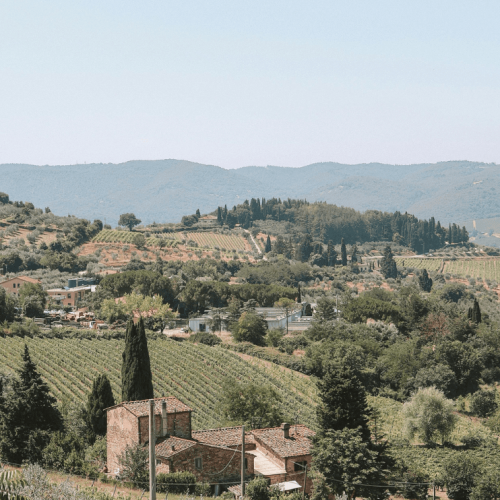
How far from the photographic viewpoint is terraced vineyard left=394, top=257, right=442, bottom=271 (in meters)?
154

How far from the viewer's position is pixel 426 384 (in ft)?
208

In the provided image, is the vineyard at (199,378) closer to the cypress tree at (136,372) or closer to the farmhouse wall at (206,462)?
the cypress tree at (136,372)

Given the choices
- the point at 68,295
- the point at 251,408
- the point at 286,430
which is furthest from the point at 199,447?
the point at 68,295

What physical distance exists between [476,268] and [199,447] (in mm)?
133048

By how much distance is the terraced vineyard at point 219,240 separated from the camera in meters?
160

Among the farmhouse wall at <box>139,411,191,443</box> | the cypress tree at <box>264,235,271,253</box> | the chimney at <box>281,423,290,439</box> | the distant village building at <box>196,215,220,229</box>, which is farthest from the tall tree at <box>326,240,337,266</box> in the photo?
the farmhouse wall at <box>139,411,191,443</box>

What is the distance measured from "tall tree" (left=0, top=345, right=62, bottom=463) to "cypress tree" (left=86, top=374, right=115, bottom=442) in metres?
2.78

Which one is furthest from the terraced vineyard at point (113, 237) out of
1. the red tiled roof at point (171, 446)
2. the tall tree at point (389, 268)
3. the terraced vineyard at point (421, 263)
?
the red tiled roof at point (171, 446)

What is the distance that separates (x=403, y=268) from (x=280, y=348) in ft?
272

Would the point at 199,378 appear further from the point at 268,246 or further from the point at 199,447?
the point at 268,246

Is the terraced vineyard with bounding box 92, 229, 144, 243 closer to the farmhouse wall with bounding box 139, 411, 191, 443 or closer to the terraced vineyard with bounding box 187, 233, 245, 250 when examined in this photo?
the terraced vineyard with bounding box 187, 233, 245, 250

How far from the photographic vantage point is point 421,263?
158625mm

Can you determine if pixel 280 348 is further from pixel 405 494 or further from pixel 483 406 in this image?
pixel 405 494

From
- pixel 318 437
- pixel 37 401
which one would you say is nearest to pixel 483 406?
pixel 318 437
